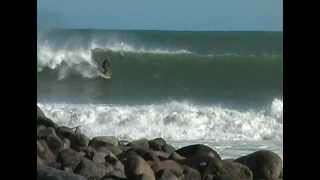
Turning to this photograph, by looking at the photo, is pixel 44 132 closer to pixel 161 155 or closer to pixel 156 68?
pixel 161 155

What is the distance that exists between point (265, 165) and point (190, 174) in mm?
620

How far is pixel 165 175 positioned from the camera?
4.36 meters

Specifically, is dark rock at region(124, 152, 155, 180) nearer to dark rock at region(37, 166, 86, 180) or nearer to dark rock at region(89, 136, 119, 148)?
dark rock at region(89, 136, 119, 148)

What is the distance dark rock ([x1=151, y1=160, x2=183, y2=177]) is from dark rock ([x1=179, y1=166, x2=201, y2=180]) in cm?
3

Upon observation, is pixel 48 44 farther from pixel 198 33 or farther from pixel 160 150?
pixel 160 150

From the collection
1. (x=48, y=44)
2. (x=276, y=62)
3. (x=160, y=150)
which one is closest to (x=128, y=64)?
(x=48, y=44)

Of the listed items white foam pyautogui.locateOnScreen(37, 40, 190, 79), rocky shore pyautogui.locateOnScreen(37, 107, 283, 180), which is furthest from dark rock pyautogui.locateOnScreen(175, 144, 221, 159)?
white foam pyautogui.locateOnScreen(37, 40, 190, 79)

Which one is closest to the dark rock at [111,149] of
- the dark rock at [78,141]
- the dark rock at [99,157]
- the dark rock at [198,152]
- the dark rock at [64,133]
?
the dark rock at [78,141]

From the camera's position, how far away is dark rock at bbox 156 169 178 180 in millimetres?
4352

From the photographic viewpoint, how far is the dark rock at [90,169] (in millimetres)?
4125

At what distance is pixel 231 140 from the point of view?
7.65m
